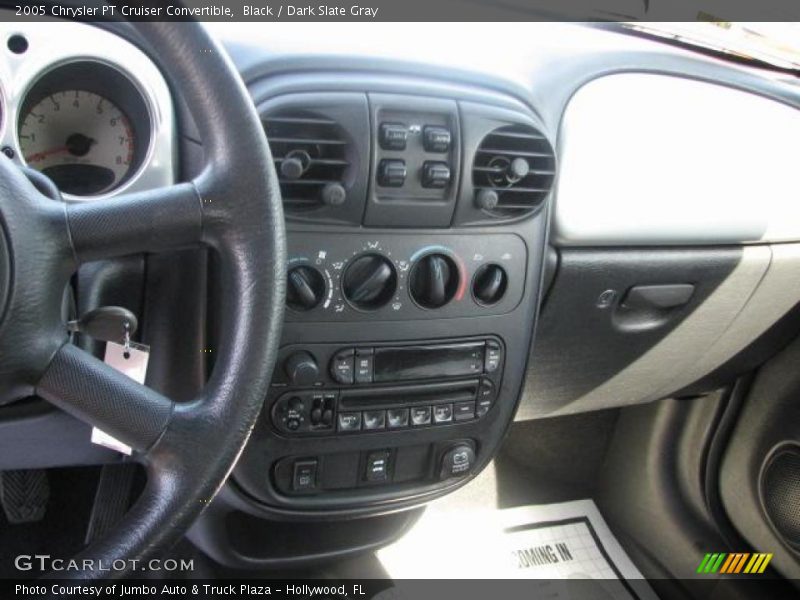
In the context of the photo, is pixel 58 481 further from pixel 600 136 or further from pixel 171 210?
pixel 600 136

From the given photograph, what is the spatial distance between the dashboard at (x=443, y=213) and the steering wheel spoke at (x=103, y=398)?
0.77 ft

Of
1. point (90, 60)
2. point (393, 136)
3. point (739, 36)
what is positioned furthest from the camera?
point (739, 36)

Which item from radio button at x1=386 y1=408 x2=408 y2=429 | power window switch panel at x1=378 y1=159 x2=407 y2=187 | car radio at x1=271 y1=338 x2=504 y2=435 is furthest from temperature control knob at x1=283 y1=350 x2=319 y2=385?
power window switch panel at x1=378 y1=159 x2=407 y2=187

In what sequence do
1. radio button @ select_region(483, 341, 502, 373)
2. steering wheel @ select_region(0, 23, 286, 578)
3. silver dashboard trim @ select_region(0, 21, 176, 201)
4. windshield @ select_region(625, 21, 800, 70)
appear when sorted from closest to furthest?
steering wheel @ select_region(0, 23, 286, 578) < silver dashboard trim @ select_region(0, 21, 176, 201) < radio button @ select_region(483, 341, 502, 373) < windshield @ select_region(625, 21, 800, 70)

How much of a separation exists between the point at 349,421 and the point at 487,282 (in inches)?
10.0

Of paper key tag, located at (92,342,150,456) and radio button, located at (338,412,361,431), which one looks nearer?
paper key tag, located at (92,342,150,456)

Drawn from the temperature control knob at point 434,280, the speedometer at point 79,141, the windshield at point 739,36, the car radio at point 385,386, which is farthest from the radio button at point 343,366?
the windshield at point 739,36

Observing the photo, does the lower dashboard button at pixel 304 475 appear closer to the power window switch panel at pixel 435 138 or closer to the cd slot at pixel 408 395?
the cd slot at pixel 408 395

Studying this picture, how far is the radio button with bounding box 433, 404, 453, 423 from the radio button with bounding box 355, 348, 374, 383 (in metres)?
0.12

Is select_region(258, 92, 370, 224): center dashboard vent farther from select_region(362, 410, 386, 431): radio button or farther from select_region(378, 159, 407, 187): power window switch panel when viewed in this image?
select_region(362, 410, 386, 431): radio button

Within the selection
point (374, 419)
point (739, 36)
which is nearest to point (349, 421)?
point (374, 419)

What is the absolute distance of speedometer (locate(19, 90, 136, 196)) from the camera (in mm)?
790

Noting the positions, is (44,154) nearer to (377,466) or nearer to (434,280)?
(434,280)

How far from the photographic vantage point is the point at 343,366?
96 cm
